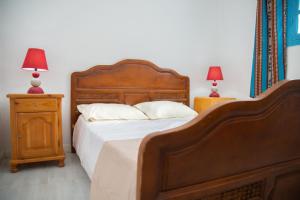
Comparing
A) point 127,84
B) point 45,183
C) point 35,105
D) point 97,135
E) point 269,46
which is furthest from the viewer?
point 127,84

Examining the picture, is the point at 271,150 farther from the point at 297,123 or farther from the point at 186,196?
A: the point at 186,196

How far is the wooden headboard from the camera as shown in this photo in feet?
9.38

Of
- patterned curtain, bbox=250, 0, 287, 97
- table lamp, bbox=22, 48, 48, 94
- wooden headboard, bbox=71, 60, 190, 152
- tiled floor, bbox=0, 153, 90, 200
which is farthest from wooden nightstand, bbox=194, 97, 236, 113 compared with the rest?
table lamp, bbox=22, 48, 48, 94

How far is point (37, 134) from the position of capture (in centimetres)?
233

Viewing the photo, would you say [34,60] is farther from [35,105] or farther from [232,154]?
[232,154]

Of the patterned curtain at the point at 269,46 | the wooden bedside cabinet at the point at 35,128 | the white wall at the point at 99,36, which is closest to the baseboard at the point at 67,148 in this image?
the white wall at the point at 99,36

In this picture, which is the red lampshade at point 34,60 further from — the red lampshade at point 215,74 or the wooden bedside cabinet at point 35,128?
the red lampshade at point 215,74

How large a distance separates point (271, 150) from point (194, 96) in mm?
2541

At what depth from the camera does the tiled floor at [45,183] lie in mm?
1777

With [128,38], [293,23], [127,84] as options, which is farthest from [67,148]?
[293,23]

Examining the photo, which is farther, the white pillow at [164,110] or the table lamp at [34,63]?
the white pillow at [164,110]

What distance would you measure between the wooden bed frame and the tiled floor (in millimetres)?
1151

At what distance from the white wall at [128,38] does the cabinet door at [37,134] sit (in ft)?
1.68

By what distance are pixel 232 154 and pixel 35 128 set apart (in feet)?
6.62
